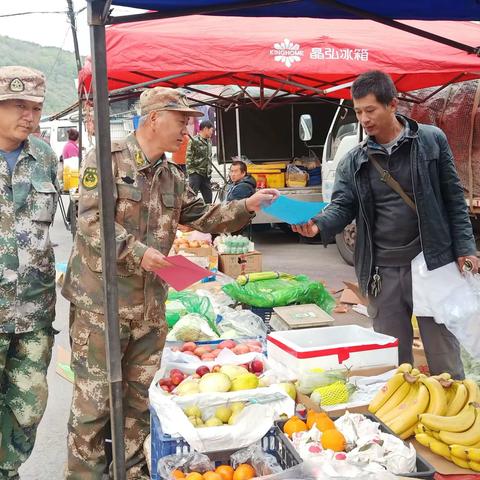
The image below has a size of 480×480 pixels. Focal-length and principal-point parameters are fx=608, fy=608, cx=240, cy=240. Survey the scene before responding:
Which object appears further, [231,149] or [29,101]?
[231,149]

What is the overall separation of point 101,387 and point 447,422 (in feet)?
5.62

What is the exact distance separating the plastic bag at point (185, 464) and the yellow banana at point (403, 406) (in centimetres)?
77

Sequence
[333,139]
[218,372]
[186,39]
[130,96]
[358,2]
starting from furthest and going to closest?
[333,139] → [130,96] → [186,39] → [218,372] → [358,2]

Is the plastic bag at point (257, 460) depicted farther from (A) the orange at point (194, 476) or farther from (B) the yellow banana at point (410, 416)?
(B) the yellow banana at point (410, 416)

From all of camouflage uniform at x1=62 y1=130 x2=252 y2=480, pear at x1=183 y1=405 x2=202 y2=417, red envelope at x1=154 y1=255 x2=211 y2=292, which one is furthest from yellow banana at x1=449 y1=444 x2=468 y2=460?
camouflage uniform at x1=62 y1=130 x2=252 y2=480

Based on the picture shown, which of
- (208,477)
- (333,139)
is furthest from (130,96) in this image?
(208,477)

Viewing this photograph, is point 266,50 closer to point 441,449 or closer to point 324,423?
point 324,423

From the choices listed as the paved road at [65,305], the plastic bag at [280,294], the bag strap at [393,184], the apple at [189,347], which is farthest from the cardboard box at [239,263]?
the bag strap at [393,184]

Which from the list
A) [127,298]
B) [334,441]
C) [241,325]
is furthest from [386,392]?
[241,325]

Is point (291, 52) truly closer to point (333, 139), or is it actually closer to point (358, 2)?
point (358, 2)

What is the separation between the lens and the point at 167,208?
3.23m

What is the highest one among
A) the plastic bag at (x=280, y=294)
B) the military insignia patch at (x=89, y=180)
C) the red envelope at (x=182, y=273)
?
the military insignia patch at (x=89, y=180)

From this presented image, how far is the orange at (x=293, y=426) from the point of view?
238 cm

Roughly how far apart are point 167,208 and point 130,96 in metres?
5.59
